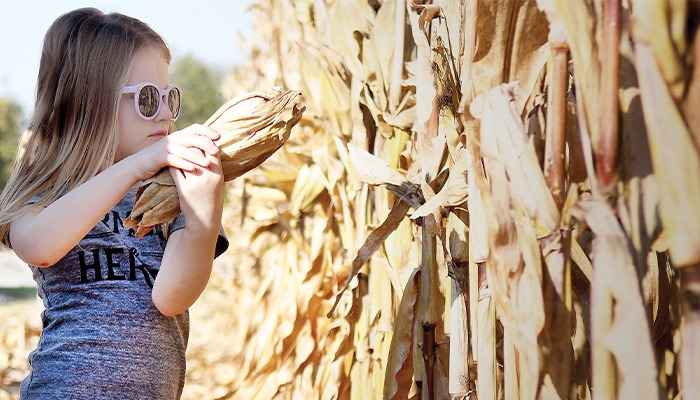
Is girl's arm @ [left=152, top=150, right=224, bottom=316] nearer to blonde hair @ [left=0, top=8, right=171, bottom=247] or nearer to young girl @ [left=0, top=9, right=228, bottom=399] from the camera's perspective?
young girl @ [left=0, top=9, right=228, bottom=399]

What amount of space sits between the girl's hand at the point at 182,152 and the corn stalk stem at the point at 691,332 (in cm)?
57

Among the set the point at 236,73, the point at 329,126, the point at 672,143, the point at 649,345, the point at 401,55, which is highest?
the point at 236,73

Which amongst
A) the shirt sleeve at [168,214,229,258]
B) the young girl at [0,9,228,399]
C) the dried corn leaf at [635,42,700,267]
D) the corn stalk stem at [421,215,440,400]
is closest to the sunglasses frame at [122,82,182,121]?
the young girl at [0,9,228,399]

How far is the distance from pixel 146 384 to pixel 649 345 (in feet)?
2.61

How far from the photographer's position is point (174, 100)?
1.22m

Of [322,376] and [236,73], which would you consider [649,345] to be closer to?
[322,376]

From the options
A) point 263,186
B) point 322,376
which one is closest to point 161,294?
point 322,376

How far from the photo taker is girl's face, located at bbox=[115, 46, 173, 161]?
121 cm

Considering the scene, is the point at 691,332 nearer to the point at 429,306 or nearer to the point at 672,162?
the point at 672,162

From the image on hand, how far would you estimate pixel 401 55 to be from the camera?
4.56ft

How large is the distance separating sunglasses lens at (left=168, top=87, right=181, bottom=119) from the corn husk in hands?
0.75 ft

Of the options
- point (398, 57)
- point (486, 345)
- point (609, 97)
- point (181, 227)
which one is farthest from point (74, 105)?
point (609, 97)

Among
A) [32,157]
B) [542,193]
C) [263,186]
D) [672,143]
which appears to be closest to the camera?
[672,143]

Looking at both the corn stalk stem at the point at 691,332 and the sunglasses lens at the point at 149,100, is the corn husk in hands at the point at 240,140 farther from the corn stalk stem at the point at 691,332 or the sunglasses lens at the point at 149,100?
the corn stalk stem at the point at 691,332
